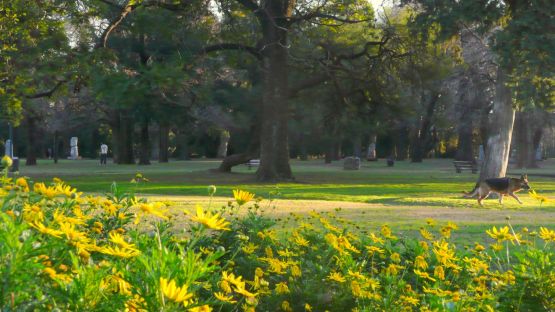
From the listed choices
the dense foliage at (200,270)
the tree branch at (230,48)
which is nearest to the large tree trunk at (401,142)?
the tree branch at (230,48)

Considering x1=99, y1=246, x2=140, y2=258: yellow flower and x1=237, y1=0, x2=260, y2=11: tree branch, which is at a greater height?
x1=237, y1=0, x2=260, y2=11: tree branch

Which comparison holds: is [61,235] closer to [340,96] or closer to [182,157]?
[340,96]

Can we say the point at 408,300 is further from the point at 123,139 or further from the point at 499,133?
the point at 123,139

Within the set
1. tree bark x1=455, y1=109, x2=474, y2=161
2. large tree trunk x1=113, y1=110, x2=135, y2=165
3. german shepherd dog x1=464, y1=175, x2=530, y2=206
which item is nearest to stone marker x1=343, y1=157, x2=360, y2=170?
tree bark x1=455, y1=109, x2=474, y2=161

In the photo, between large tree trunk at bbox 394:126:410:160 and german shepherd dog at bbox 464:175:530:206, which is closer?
german shepherd dog at bbox 464:175:530:206

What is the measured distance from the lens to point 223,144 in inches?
3046

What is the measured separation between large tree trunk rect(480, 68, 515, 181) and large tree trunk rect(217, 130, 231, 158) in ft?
161

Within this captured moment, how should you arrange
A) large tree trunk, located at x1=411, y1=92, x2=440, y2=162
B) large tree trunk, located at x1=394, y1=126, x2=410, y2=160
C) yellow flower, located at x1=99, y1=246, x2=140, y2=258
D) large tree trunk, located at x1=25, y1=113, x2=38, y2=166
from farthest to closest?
large tree trunk, located at x1=394, y1=126, x2=410, y2=160 < large tree trunk, located at x1=411, y1=92, x2=440, y2=162 < large tree trunk, located at x1=25, y1=113, x2=38, y2=166 < yellow flower, located at x1=99, y1=246, x2=140, y2=258

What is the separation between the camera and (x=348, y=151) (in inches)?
3312

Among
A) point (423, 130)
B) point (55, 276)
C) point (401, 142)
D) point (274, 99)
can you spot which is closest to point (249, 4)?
point (274, 99)

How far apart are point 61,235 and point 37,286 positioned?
0.27 metres

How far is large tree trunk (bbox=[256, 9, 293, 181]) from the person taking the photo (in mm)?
31094

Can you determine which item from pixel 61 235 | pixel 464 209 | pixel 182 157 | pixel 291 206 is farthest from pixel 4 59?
pixel 182 157

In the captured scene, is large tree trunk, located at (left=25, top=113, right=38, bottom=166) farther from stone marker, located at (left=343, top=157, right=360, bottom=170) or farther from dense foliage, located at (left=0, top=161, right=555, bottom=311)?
dense foliage, located at (left=0, top=161, right=555, bottom=311)
